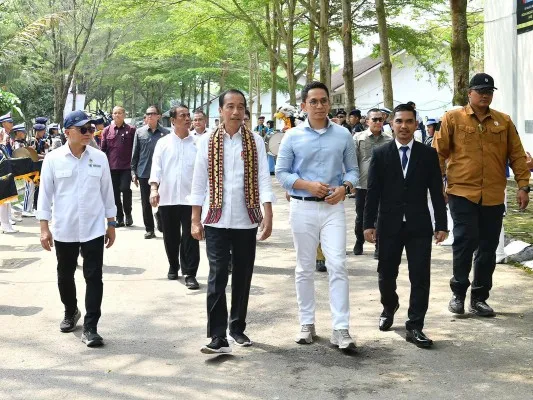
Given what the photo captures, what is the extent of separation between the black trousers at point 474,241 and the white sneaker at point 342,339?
63.4 inches

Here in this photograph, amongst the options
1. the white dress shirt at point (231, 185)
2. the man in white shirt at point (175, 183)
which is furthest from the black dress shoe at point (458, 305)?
the man in white shirt at point (175, 183)

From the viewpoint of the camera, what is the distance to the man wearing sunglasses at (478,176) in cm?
782

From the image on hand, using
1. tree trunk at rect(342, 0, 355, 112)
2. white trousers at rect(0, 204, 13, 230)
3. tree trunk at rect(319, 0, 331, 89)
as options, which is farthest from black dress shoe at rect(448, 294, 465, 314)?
tree trunk at rect(319, 0, 331, 89)

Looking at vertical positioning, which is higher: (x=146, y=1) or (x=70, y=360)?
(x=146, y=1)

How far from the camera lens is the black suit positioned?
7145mm

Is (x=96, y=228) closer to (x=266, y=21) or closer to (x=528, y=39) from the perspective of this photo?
(x=528, y=39)

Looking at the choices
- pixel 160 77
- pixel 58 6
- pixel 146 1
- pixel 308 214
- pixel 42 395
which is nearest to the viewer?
pixel 42 395

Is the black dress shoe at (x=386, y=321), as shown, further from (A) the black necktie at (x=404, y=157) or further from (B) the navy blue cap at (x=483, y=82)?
(B) the navy blue cap at (x=483, y=82)

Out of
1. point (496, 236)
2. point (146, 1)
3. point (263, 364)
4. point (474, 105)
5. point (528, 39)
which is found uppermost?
point (146, 1)

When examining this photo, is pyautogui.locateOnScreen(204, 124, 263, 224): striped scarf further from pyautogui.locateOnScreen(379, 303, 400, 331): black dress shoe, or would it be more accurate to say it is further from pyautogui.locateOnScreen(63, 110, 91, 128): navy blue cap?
pyautogui.locateOnScreen(379, 303, 400, 331): black dress shoe

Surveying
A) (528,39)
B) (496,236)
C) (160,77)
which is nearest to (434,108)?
(160,77)

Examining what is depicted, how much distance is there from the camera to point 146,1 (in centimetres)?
2766

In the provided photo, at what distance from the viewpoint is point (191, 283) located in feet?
31.8

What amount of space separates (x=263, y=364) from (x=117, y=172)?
9.39 metres
